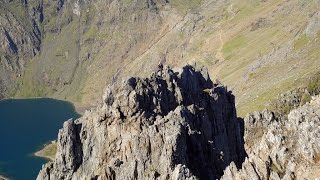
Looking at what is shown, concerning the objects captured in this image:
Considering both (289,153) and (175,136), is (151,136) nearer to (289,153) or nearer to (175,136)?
(175,136)

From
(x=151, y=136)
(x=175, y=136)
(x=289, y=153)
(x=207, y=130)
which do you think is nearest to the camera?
(x=289, y=153)

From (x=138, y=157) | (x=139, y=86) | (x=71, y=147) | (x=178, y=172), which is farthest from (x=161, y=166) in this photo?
(x=139, y=86)

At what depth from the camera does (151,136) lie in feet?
280

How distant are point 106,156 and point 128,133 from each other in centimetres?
520

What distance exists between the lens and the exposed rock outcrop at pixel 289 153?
51.2 metres

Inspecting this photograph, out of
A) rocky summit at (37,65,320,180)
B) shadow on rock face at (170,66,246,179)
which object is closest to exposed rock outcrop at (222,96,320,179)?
rocky summit at (37,65,320,180)

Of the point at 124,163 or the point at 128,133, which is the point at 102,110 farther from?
the point at 124,163

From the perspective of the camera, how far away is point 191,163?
3361 inches

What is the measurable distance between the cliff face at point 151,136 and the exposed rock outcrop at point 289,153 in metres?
12.4

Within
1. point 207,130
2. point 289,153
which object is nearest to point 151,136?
point 207,130

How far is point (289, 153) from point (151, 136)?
34375mm

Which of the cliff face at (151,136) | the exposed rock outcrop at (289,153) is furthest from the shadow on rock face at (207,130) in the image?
the exposed rock outcrop at (289,153)

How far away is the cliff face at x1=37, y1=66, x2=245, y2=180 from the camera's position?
82.1m

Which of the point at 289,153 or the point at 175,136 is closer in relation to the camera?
the point at 289,153
